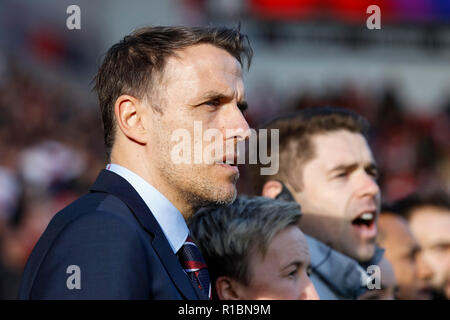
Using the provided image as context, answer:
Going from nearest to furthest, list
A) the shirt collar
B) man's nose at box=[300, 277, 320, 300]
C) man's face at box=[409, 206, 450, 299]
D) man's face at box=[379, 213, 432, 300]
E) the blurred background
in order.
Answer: the shirt collar < man's nose at box=[300, 277, 320, 300] < man's face at box=[379, 213, 432, 300] < man's face at box=[409, 206, 450, 299] < the blurred background

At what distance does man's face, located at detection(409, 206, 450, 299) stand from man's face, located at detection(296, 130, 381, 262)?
3.36 ft

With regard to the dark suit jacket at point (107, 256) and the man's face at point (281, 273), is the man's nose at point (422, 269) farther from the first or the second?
the dark suit jacket at point (107, 256)

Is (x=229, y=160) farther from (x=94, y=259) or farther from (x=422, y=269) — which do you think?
(x=422, y=269)

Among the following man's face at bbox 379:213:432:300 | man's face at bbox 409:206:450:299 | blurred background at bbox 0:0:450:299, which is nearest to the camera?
man's face at bbox 379:213:432:300

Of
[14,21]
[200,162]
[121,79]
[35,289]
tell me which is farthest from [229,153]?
[14,21]

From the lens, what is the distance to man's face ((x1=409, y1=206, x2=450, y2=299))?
3641 millimetres

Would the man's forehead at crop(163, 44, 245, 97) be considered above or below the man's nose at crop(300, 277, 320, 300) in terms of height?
above

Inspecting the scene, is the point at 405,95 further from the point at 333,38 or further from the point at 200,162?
the point at 200,162

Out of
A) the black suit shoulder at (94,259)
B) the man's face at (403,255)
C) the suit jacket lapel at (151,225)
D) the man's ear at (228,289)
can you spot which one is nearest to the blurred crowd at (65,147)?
the man's face at (403,255)

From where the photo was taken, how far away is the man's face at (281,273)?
7.06 ft

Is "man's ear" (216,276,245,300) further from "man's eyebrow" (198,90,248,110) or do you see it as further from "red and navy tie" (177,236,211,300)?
"man's eyebrow" (198,90,248,110)

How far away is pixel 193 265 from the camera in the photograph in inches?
70.8

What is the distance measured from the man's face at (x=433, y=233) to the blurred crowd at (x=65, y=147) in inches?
10.3

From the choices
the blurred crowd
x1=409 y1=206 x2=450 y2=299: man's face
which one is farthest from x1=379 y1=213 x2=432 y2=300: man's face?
the blurred crowd
